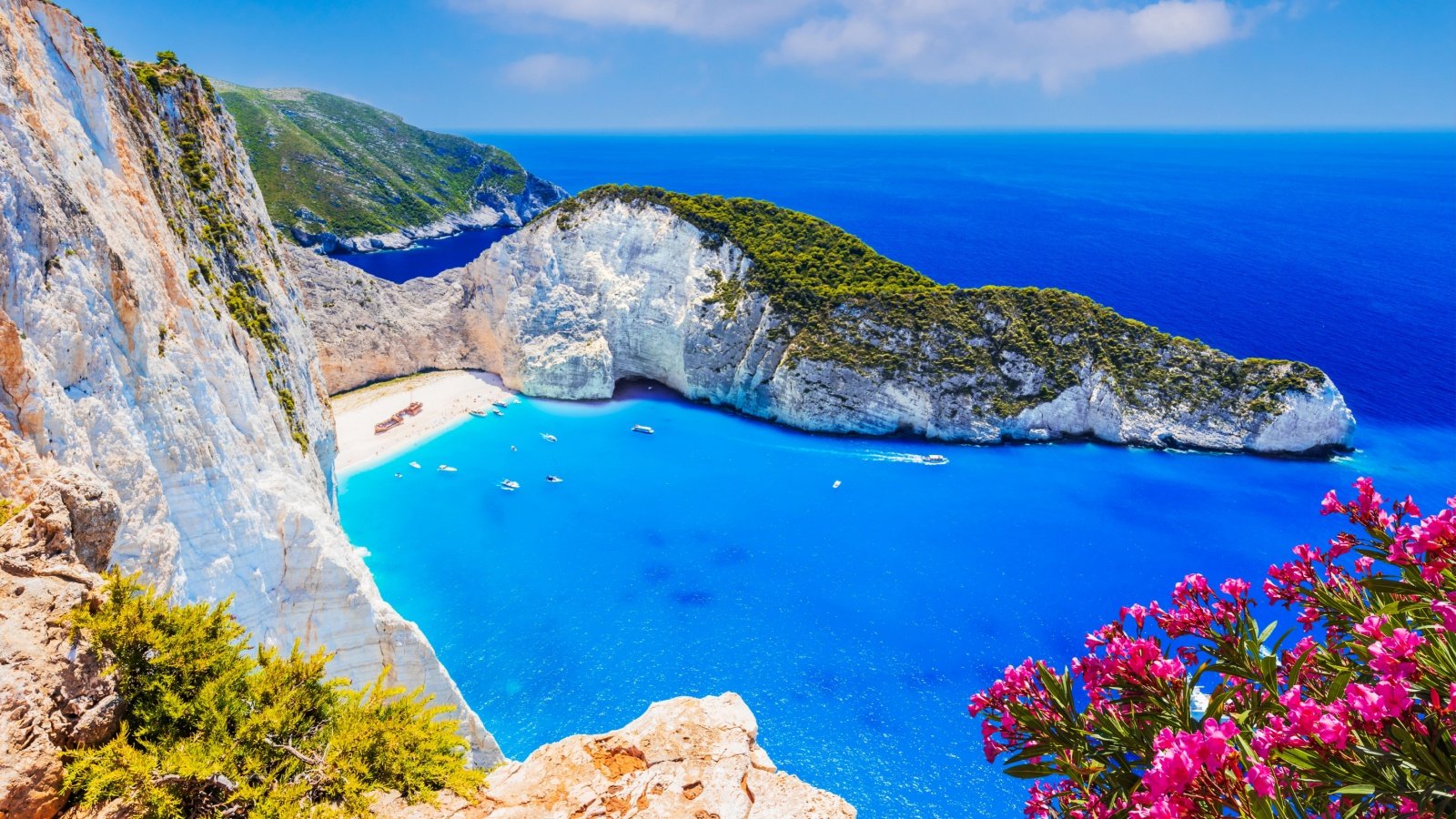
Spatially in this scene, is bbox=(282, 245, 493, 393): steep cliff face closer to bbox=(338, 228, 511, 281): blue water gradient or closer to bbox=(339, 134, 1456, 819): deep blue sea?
bbox=(339, 134, 1456, 819): deep blue sea

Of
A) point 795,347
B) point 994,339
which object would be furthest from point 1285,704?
point 994,339

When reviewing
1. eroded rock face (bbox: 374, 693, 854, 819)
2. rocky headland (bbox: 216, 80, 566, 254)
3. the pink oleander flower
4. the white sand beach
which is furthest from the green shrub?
rocky headland (bbox: 216, 80, 566, 254)

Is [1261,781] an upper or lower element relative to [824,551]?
upper

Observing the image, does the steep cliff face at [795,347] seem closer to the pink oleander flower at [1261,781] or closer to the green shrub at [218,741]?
the green shrub at [218,741]

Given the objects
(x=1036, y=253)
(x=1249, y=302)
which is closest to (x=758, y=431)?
(x=1249, y=302)

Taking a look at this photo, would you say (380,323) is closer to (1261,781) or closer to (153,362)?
(153,362)

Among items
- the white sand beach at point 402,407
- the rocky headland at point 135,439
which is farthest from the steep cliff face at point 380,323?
the rocky headland at point 135,439
